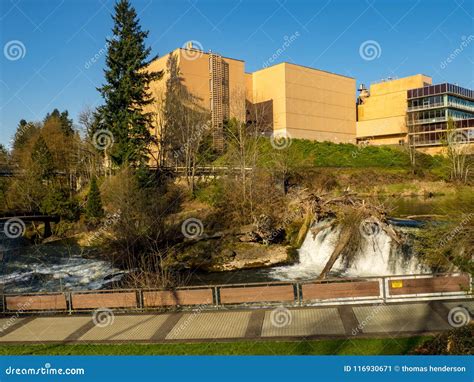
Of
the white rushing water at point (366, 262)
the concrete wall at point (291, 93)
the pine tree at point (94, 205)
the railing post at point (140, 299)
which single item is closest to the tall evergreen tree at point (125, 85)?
the pine tree at point (94, 205)

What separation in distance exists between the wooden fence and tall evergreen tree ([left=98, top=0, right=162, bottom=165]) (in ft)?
78.5

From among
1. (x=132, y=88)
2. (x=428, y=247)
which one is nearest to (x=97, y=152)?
(x=132, y=88)

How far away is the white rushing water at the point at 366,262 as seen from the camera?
61.4 ft

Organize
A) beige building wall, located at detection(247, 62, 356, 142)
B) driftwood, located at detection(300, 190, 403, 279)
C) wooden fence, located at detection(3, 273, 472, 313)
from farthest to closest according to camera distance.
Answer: beige building wall, located at detection(247, 62, 356, 142) < driftwood, located at detection(300, 190, 403, 279) < wooden fence, located at detection(3, 273, 472, 313)

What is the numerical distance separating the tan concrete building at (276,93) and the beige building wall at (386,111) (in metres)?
3.41

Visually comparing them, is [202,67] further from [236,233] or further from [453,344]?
[453,344]

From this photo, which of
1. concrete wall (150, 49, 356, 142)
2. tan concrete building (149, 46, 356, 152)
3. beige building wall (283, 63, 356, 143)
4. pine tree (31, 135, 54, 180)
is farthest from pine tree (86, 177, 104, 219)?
beige building wall (283, 63, 356, 143)

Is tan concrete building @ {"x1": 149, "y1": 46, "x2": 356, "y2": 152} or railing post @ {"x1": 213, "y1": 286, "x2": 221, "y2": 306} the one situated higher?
tan concrete building @ {"x1": 149, "y1": 46, "x2": 356, "y2": 152}

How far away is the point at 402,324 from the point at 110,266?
58.4ft

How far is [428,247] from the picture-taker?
14.9 metres

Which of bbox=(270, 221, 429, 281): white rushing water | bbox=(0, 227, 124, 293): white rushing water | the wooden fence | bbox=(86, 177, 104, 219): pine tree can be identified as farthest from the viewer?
bbox=(86, 177, 104, 219): pine tree

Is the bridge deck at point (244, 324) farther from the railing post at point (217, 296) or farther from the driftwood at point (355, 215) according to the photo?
the driftwood at point (355, 215)

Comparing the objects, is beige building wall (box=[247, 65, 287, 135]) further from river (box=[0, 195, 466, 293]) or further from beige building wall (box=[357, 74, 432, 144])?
river (box=[0, 195, 466, 293])

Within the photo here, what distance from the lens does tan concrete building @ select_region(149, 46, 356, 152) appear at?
169 ft
